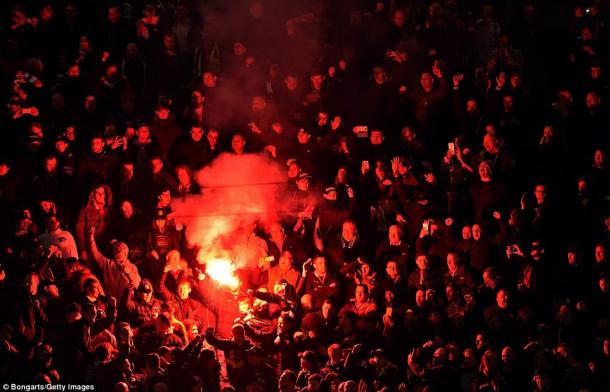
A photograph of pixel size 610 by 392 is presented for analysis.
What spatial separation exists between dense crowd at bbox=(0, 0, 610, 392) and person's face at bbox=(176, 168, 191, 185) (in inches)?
0.6

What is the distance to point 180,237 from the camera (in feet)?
29.7

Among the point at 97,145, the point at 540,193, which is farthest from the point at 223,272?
the point at 540,193

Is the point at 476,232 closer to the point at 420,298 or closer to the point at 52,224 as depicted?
the point at 420,298

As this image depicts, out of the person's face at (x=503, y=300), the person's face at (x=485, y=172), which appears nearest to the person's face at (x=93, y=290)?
the person's face at (x=503, y=300)

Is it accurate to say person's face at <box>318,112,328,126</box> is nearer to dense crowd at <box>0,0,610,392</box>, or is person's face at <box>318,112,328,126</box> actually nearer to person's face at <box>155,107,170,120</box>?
dense crowd at <box>0,0,610,392</box>

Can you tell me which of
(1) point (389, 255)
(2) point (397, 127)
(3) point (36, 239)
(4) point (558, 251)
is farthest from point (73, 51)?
(4) point (558, 251)

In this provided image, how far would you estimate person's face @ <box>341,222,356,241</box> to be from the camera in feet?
27.7

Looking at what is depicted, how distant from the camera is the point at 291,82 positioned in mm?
9438

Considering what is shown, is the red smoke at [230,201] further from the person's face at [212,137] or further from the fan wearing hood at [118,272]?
the fan wearing hood at [118,272]

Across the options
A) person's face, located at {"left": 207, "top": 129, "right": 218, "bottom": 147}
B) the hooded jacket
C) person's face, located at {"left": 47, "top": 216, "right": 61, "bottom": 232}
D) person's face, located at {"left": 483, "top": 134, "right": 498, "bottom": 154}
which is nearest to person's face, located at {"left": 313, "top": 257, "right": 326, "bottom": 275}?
person's face, located at {"left": 207, "top": 129, "right": 218, "bottom": 147}

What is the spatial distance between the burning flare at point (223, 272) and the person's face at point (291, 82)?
7.25 feet

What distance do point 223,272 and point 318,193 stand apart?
1.37 metres

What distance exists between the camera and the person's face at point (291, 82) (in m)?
9.44

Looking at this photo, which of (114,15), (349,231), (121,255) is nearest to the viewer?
(349,231)
